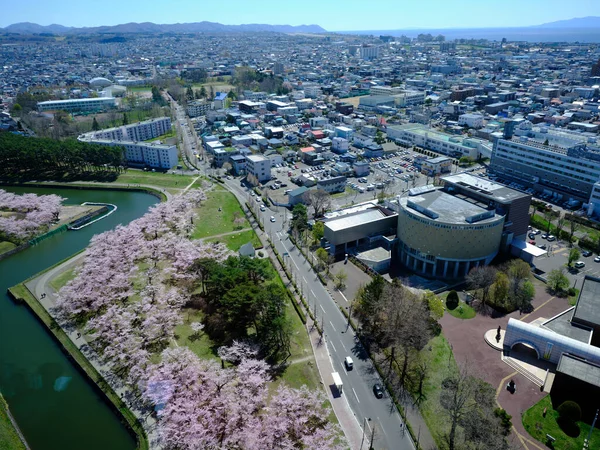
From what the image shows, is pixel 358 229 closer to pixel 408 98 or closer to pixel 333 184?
pixel 333 184

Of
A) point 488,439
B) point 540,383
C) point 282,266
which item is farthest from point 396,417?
point 282,266

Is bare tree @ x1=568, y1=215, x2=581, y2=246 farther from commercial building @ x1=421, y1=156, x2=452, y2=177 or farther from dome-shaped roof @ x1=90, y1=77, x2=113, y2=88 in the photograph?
dome-shaped roof @ x1=90, y1=77, x2=113, y2=88

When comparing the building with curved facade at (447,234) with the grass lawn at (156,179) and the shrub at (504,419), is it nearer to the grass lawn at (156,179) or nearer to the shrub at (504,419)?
the shrub at (504,419)

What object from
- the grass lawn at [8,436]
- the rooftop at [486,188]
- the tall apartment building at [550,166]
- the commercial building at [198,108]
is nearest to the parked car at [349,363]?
the grass lawn at [8,436]

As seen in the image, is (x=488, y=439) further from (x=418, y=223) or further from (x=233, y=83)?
(x=233, y=83)

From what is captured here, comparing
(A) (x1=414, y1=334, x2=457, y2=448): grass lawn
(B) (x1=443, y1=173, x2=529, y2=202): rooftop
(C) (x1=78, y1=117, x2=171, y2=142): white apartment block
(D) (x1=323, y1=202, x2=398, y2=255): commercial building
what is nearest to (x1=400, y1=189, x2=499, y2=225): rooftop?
(B) (x1=443, y1=173, x2=529, y2=202): rooftop
